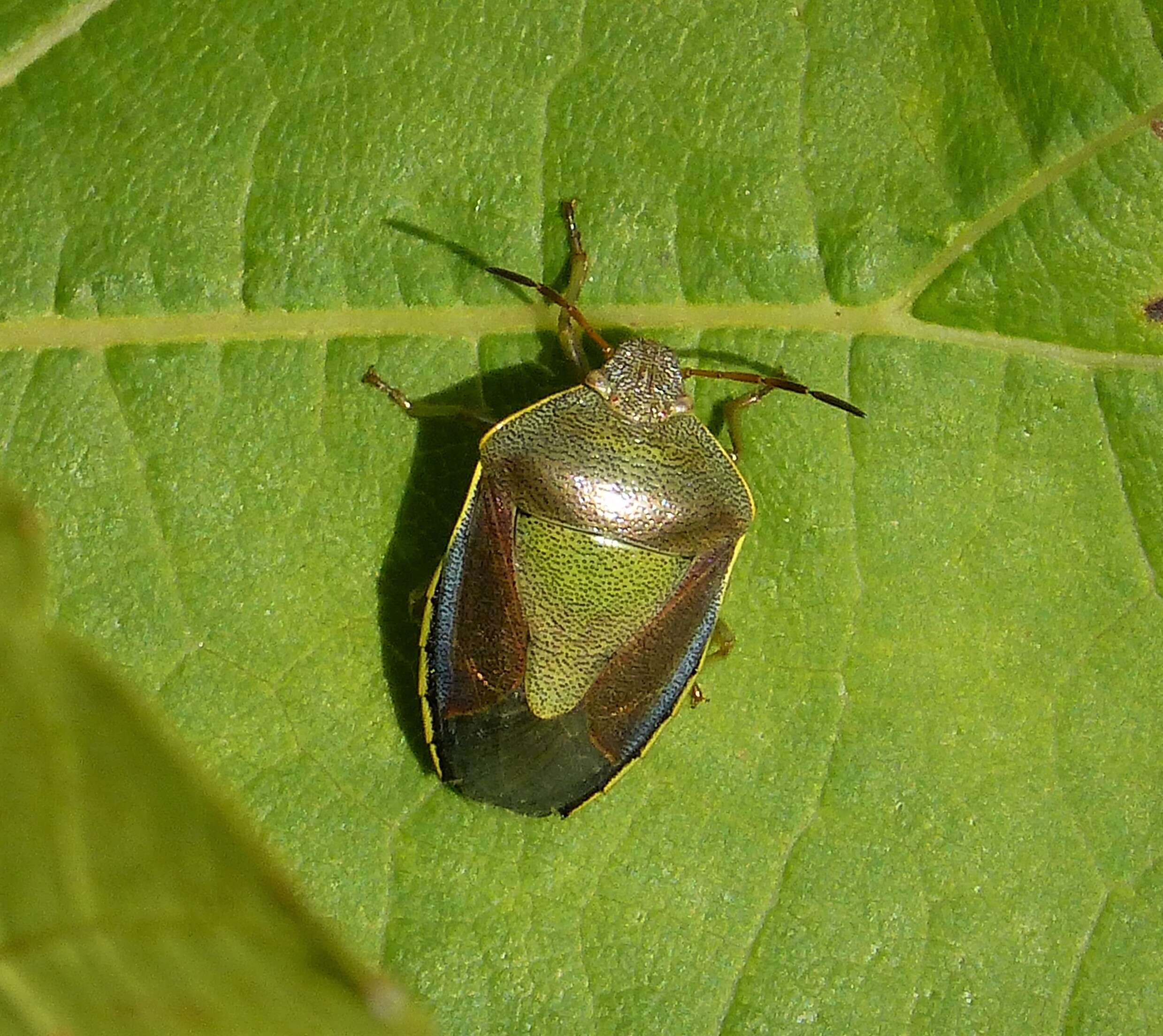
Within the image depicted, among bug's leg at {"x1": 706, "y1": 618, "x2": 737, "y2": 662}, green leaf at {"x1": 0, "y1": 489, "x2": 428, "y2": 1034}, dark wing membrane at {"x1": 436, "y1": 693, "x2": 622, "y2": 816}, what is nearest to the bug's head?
bug's leg at {"x1": 706, "y1": 618, "x2": 737, "y2": 662}

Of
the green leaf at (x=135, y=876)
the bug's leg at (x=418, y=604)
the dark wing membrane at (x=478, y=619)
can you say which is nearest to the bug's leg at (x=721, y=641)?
the dark wing membrane at (x=478, y=619)

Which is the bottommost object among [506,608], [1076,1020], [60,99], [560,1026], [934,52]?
[1076,1020]

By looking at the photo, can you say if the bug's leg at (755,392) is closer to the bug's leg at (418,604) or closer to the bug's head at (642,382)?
the bug's head at (642,382)

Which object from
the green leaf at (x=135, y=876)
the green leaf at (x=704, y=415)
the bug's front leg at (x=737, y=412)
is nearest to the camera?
the green leaf at (x=135, y=876)

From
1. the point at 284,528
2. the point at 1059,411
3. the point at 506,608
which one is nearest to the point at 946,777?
the point at 1059,411

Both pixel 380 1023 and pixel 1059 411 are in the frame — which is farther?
pixel 1059 411

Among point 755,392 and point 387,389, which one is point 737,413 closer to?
point 755,392

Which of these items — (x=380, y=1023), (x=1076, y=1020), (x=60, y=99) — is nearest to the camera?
(x=380, y=1023)

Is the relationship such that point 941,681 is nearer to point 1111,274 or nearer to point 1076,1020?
point 1076,1020
